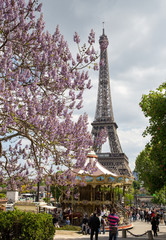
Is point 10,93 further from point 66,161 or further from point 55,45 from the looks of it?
point 66,161

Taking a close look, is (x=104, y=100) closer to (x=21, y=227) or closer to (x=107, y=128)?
(x=107, y=128)

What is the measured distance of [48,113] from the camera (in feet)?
29.8

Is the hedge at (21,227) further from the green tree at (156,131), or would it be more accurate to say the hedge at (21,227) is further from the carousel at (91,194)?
the carousel at (91,194)

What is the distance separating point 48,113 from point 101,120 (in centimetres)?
6339

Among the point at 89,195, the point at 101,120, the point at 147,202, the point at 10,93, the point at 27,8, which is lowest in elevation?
the point at 147,202

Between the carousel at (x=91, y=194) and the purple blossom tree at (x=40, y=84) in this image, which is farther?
the carousel at (x=91, y=194)

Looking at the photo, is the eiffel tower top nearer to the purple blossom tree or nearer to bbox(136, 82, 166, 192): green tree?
bbox(136, 82, 166, 192): green tree

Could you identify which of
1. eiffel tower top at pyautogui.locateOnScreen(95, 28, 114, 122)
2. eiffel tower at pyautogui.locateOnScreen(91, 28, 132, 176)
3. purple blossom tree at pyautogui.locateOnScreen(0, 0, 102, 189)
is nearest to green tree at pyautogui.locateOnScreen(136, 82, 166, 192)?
purple blossom tree at pyautogui.locateOnScreen(0, 0, 102, 189)

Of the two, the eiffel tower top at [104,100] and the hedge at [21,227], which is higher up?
the eiffel tower top at [104,100]

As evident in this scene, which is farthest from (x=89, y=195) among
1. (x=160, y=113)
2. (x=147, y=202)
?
(x=147, y=202)

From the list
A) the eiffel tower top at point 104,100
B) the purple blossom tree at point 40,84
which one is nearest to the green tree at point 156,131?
the purple blossom tree at point 40,84

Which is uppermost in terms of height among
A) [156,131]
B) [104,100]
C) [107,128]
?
[104,100]

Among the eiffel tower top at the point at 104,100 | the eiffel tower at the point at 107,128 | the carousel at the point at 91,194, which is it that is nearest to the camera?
the carousel at the point at 91,194

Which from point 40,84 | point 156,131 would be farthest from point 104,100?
point 40,84
